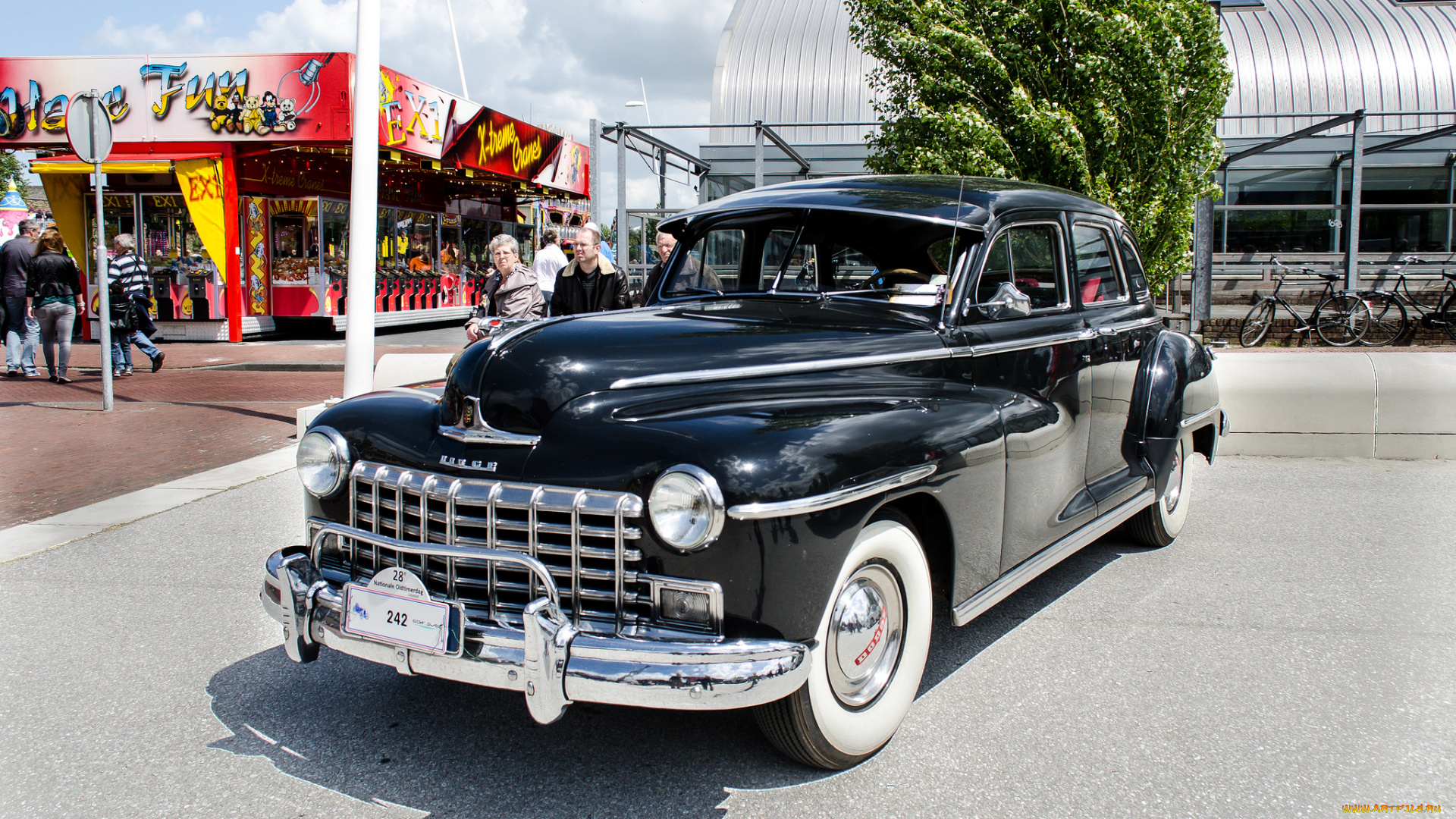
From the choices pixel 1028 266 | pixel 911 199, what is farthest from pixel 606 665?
pixel 1028 266

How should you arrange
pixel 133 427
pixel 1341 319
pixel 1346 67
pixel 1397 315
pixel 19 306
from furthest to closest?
pixel 1346 67 → pixel 1397 315 → pixel 1341 319 → pixel 19 306 → pixel 133 427

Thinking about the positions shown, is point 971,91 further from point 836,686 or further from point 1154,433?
point 836,686

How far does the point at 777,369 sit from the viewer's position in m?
3.21

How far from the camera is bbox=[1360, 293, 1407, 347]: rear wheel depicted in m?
14.7

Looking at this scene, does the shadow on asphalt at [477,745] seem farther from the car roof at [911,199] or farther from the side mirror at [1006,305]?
the car roof at [911,199]

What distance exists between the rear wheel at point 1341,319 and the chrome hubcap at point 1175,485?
11054 mm

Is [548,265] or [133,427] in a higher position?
[548,265]

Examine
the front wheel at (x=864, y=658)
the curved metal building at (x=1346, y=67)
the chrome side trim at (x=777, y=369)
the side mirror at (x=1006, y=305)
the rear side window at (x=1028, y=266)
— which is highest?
the curved metal building at (x=1346, y=67)

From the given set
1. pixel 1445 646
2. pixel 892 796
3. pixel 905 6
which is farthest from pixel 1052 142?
pixel 892 796

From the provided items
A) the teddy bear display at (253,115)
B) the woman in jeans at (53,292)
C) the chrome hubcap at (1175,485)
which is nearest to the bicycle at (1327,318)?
the chrome hubcap at (1175,485)

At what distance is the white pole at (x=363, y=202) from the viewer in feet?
27.2

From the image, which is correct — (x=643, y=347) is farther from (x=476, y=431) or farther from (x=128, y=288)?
(x=128, y=288)

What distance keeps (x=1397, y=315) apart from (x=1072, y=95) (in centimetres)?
806

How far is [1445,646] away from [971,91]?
7461 millimetres
